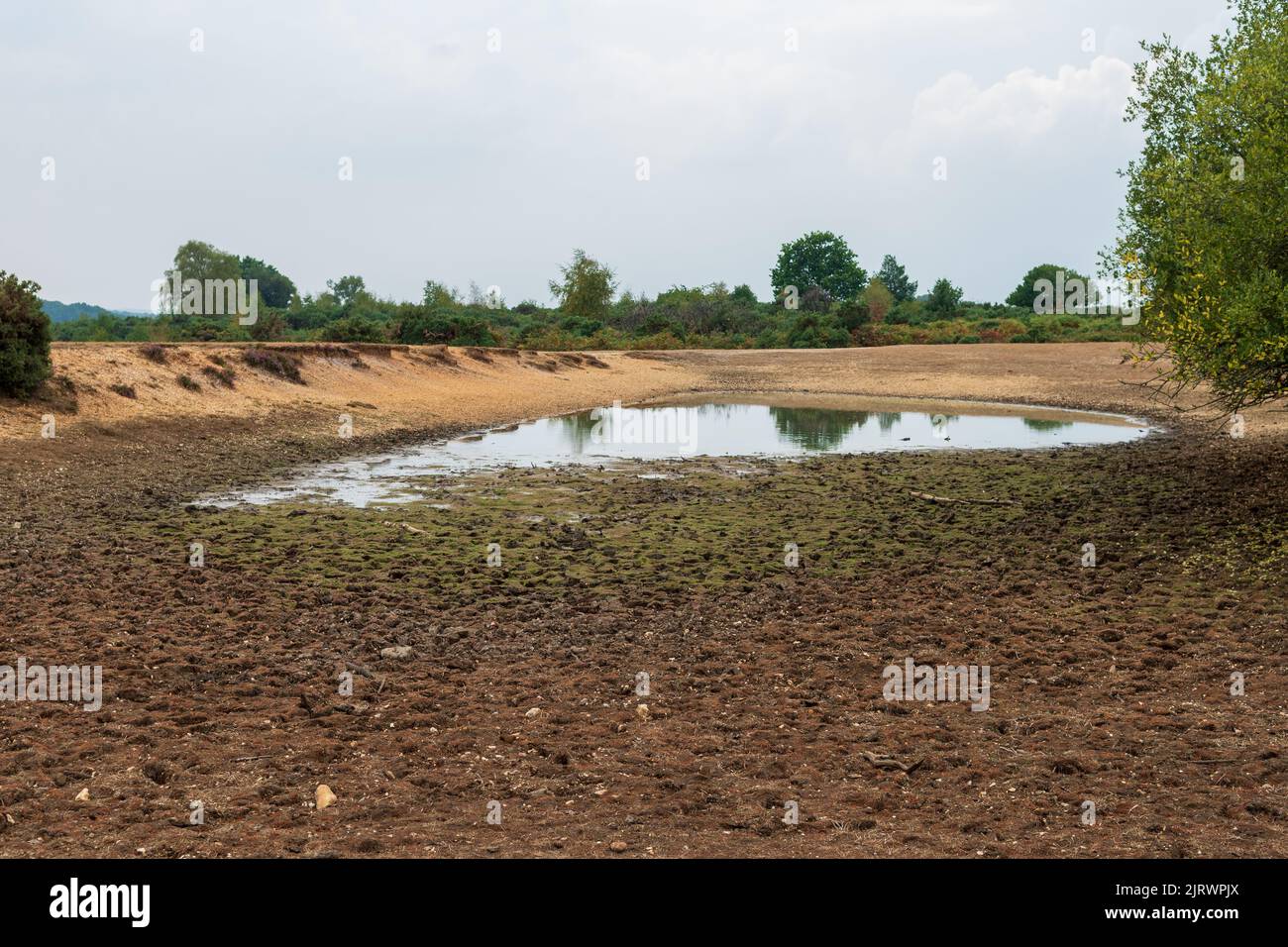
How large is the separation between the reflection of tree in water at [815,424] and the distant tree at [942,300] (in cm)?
6823

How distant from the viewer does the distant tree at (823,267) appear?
140000 mm

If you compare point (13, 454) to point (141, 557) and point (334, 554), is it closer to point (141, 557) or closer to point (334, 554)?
point (141, 557)

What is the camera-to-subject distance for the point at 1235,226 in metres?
13.3

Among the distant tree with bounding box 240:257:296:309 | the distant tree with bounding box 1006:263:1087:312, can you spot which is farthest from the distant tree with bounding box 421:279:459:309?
the distant tree with bounding box 1006:263:1087:312

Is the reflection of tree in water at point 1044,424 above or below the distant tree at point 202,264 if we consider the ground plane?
below

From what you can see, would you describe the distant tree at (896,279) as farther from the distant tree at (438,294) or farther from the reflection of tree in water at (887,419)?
the reflection of tree in water at (887,419)

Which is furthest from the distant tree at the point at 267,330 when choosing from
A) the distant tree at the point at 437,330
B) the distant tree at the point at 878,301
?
the distant tree at the point at 878,301

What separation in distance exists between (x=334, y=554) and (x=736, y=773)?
25.8ft

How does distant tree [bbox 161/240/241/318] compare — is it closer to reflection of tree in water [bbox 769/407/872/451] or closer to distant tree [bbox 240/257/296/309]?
distant tree [bbox 240/257/296/309]

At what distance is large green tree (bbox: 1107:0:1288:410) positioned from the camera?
12.8 metres

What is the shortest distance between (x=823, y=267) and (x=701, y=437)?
116 m

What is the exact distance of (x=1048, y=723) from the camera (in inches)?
302

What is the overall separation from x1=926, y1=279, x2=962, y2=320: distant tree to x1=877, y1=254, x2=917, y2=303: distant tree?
36.7m

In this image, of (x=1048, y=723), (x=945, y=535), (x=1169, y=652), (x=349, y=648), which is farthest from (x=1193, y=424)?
(x=349, y=648)
